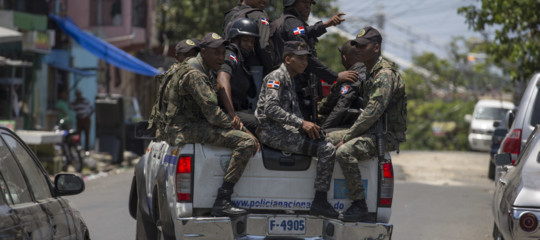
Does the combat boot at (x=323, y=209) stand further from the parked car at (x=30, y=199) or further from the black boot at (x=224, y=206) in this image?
the parked car at (x=30, y=199)

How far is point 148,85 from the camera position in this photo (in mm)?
41906

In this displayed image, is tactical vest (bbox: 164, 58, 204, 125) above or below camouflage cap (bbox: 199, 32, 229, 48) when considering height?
below

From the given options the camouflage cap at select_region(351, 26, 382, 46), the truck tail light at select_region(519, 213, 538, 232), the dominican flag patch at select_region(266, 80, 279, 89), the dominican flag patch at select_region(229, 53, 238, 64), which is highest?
the camouflage cap at select_region(351, 26, 382, 46)

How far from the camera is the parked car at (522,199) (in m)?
6.40

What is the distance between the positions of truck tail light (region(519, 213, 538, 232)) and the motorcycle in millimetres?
13844

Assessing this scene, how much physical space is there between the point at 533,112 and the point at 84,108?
45.7 ft

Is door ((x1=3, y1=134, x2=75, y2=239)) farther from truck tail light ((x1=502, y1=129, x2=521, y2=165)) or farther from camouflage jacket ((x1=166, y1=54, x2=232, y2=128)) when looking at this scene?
truck tail light ((x1=502, y1=129, x2=521, y2=165))

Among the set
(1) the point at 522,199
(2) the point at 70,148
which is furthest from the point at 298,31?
(2) the point at 70,148

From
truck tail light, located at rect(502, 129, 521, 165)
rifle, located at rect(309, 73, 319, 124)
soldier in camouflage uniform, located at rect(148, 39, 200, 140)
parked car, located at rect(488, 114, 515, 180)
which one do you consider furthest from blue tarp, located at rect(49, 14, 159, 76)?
rifle, located at rect(309, 73, 319, 124)

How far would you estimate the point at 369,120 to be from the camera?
7.12m

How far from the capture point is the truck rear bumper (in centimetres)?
662

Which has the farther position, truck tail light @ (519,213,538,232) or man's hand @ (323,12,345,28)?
man's hand @ (323,12,345,28)

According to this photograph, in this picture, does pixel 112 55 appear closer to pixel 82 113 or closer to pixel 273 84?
pixel 82 113

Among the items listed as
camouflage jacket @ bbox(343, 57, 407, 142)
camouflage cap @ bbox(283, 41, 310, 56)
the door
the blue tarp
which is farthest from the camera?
the blue tarp
